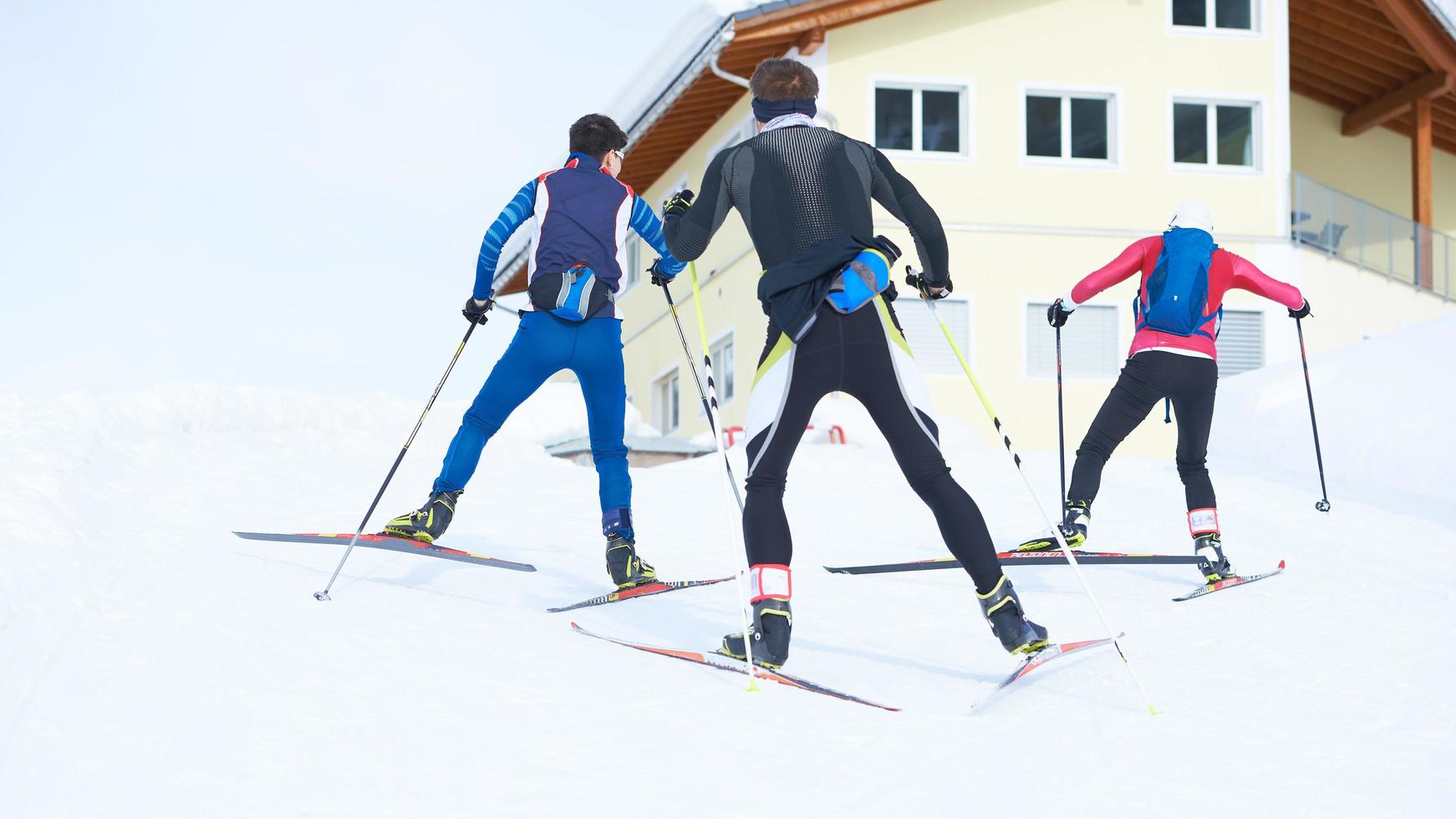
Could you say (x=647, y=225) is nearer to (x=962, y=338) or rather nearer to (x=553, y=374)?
(x=553, y=374)

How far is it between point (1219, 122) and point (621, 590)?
47.8 feet

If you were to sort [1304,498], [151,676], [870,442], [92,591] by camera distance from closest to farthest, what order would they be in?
[151,676]
[92,591]
[1304,498]
[870,442]

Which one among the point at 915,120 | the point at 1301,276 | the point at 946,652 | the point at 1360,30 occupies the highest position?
the point at 1360,30

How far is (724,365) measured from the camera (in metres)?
17.9

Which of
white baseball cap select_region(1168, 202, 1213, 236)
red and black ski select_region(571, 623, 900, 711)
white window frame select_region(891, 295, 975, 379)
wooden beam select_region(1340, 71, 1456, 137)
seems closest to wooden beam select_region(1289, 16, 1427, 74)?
wooden beam select_region(1340, 71, 1456, 137)

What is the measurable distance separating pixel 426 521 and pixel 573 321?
0.95 metres

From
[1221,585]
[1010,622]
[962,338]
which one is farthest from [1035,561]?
[962,338]

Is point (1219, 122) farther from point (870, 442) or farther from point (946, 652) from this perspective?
point (946, 652)

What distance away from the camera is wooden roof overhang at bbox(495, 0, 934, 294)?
15188 millimetres

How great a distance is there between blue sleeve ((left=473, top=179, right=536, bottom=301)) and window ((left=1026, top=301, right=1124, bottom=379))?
38.8 feet

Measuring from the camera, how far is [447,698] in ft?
11.6

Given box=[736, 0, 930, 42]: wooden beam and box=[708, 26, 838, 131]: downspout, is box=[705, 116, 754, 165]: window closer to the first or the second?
box=[708, 26, 838, 131]: downspout

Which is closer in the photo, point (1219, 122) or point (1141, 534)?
point (1141, 534)

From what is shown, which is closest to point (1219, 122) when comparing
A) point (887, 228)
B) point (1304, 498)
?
point (887, 228)
